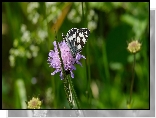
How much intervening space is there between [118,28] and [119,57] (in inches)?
4.3

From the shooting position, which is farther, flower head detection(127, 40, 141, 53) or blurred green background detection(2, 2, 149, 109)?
blurred green background detection(2, 2, 149, 109)

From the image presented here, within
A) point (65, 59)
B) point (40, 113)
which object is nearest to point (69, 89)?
point (65, 59)

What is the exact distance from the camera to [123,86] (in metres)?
1.68

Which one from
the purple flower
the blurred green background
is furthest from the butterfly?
the blurred green background

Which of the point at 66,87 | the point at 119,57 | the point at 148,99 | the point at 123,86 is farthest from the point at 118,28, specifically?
the point at 66,87

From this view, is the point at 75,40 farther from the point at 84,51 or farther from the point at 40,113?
the point at 40,113

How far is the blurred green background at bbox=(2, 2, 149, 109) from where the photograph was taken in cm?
158

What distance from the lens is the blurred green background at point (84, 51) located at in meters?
1.58

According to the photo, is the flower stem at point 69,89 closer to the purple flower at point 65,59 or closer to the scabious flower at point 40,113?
the purple flower at point 65,59

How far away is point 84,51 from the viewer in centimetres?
151

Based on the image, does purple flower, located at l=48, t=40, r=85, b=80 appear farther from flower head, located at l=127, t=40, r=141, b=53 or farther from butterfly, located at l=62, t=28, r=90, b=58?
flower head, located at l=127, t=40, r=141, b=53

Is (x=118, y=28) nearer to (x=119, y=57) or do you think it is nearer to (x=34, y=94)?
(x=119, y=57)

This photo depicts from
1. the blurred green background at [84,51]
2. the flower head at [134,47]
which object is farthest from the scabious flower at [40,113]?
the flower head at [134,47]

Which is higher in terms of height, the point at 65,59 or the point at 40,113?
the point at 65,59
